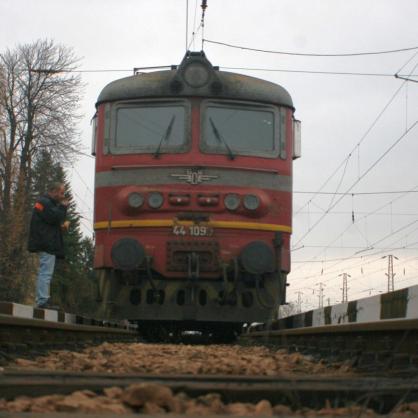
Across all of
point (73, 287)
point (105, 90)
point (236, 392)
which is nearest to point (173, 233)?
point (105, 90)

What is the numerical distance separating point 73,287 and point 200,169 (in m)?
29.0

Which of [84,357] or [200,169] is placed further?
[200,169]

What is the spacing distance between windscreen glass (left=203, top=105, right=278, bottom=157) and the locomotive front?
13mm

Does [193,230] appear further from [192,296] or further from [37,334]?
[37,334]

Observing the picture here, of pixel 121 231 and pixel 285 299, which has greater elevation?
pixel 121 231

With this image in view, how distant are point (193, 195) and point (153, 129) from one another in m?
1.08

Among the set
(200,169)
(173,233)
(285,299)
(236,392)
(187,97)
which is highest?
(187,97)

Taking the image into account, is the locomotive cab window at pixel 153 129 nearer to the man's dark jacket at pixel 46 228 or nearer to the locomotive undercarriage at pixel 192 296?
the locomotive undercarriage at pixel 192 296

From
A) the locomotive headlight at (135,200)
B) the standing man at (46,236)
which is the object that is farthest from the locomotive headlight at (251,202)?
the standing man at (46,236)

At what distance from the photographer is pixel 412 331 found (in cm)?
464

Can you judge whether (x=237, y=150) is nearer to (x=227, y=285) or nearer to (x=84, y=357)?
(x=227, y=285)

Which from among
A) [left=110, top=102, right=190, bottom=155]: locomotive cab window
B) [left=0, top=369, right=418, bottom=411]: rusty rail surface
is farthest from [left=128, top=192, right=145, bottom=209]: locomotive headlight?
[left=0, top=369, right=418, bottom=411]: rusty rail surface

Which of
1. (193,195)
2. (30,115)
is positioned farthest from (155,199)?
(30,115)

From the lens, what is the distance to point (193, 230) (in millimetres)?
9859
